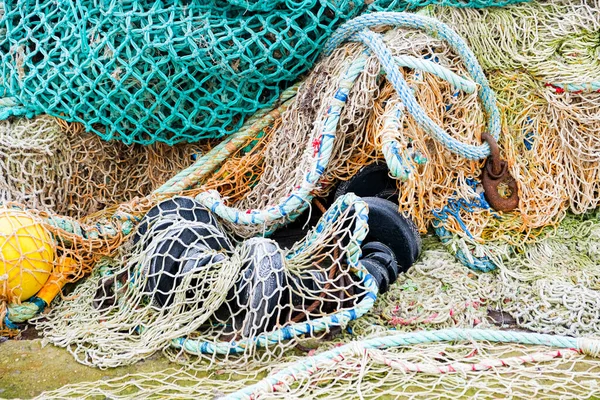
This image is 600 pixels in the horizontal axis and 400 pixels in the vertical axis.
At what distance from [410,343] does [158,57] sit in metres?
1.55

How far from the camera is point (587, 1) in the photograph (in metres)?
3.16

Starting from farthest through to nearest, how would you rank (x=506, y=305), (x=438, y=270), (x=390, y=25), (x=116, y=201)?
(x=116, y=201) < (x=390, y=25) < (x=438, y=270) < (x=506, y=305)

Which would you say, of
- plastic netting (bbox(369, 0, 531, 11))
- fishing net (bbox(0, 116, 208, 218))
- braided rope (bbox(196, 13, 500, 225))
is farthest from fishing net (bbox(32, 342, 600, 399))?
plastic netting (bbox(369, 0, 531, 11))

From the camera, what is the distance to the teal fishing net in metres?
2.89

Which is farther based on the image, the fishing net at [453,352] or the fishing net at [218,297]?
the fishing net at [218,297]

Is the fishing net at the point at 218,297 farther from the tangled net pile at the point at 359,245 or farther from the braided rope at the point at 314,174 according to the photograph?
the braided rope at the point at 314,174

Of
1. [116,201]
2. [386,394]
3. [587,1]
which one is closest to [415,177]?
[386,394]

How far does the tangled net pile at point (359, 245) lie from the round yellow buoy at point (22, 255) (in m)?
0.14

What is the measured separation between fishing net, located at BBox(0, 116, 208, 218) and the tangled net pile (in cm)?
16

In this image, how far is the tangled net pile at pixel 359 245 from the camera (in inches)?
89.4

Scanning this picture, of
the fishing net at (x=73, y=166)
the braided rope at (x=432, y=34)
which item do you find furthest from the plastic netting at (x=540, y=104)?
the fishing net at (x=73, y=166)

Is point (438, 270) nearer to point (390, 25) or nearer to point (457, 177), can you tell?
point (457, 177)

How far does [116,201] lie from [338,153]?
115 cm

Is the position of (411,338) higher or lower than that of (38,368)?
higher
